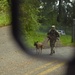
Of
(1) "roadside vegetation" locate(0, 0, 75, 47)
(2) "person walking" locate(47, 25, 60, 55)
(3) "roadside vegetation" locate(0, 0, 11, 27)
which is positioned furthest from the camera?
(3) "roadside vegetation" locate(0, 0, 11, 27)

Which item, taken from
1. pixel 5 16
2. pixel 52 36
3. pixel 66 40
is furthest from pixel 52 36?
pixel 5 16

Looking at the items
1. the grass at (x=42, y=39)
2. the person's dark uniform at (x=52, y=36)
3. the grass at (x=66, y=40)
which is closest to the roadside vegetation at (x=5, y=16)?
the grass at (x=42, y=39)

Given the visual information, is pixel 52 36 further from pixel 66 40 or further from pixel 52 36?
pixel 66 40

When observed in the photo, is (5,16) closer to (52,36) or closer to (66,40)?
(52,36)

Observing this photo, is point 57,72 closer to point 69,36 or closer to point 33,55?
point 33,55

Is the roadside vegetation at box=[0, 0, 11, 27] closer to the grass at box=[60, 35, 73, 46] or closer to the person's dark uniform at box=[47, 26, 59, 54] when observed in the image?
the person's dark uniform at box=[47, 26, 59, 54]

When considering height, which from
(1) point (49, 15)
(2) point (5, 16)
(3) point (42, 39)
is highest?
(1) point (49, 15)

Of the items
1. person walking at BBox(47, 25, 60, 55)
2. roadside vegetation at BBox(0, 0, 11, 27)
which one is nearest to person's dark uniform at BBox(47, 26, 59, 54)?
person walking at BBox(47, 25, 60, 55)

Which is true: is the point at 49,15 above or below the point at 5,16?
above

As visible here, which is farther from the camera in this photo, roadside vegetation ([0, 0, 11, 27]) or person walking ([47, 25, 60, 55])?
roadside vegetation ([0, 0, 11, 27])

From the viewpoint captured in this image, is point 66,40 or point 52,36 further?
point 52,36

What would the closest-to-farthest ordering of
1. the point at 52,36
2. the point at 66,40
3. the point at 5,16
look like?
1. the point at 66,40
2. the point at 52,36
3. the point at 5,16

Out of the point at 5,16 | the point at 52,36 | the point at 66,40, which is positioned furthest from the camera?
the point at 5,16

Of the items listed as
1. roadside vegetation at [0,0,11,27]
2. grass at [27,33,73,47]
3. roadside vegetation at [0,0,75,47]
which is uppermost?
roadside vegetation at [0,0,75,47]
